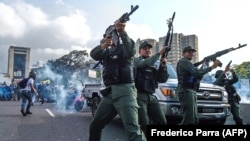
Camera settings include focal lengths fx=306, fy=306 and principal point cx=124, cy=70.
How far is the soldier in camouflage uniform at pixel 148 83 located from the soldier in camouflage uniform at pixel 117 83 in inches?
33.5

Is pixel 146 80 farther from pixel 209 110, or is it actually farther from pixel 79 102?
pixel 79 102

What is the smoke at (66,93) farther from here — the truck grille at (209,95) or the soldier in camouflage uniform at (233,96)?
the truck grille at (209,95)

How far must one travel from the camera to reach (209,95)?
7.01 metres

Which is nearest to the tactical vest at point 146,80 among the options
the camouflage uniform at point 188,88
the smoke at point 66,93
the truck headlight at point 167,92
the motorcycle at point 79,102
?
the camouflage uniform at point 188,88

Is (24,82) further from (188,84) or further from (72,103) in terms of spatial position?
(188,84)

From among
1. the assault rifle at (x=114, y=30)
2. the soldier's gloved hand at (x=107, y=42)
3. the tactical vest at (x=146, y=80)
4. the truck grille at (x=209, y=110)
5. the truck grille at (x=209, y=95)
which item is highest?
the assault rifle at (x=114, y=30)

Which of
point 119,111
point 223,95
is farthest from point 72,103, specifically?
point 119,111

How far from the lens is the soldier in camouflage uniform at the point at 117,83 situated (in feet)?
12.7

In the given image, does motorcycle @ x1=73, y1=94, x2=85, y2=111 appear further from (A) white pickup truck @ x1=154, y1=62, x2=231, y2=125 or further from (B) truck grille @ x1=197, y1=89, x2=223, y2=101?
(B) truck grille @ x1=197, y1=89, x2=223, y2=101

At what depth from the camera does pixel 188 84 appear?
231 inches

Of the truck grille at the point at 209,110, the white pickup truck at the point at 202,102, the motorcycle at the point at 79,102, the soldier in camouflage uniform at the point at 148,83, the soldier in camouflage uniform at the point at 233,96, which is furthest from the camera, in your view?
the motorcycle at the point at 79,102

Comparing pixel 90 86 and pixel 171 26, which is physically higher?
pixel 171 26

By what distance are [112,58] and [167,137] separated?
1433mm

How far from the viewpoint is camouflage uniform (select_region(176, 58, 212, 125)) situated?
5650 mm
